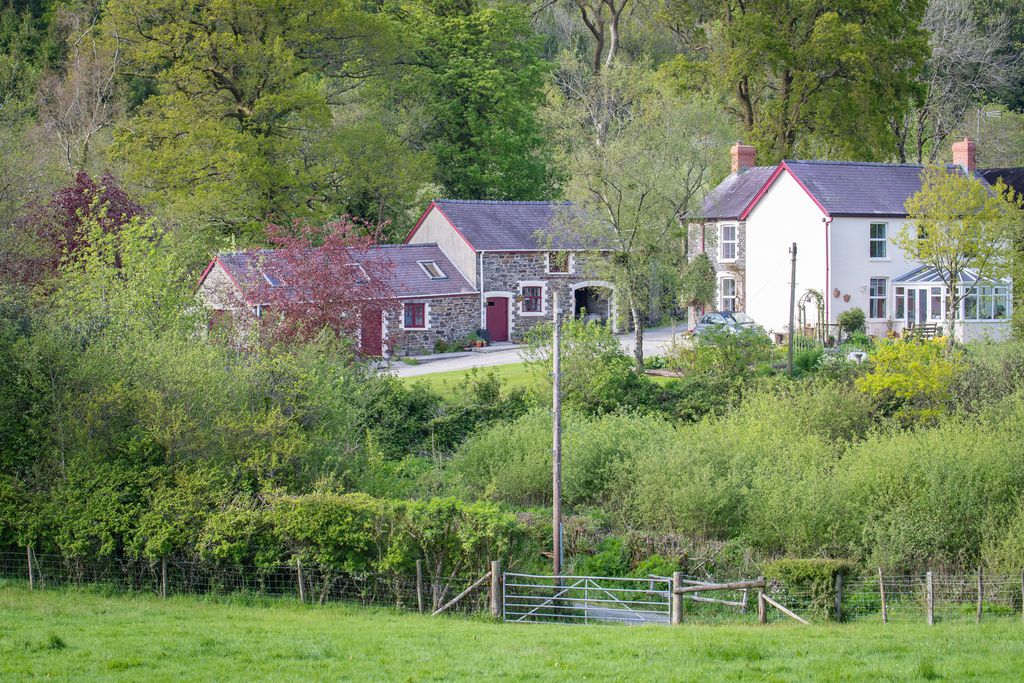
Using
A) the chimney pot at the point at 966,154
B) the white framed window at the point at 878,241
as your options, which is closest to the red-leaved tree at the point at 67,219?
the white framed window at the point at 878,241

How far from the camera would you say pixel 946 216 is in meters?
37.2

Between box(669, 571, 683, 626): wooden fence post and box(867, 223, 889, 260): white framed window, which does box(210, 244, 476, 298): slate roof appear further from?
box(669, 571, 683, 626): wooden fence post

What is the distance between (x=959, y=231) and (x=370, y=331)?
17.9 metres

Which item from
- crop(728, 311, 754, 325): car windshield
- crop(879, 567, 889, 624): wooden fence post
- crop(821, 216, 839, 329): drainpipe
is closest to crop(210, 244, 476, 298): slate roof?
crop(728, 311, 754, 325): car windshield

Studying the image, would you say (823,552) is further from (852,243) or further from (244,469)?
(852,243)

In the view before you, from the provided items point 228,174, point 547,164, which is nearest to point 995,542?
point 228,174

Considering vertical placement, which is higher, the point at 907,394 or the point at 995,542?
the point at 907,394

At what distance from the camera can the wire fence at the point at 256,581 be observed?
20703 mm

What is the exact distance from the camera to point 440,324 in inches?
1720

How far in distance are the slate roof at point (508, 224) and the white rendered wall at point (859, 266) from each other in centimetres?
871

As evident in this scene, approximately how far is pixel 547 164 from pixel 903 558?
3848cm

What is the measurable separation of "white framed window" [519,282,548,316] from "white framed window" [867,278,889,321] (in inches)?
467

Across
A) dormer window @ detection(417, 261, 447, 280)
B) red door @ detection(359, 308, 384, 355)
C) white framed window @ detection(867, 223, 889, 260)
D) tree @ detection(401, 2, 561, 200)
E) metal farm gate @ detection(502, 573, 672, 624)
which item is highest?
tree @ detection(401, 2, 561, 200)

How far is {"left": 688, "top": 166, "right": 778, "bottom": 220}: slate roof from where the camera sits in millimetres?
45344
